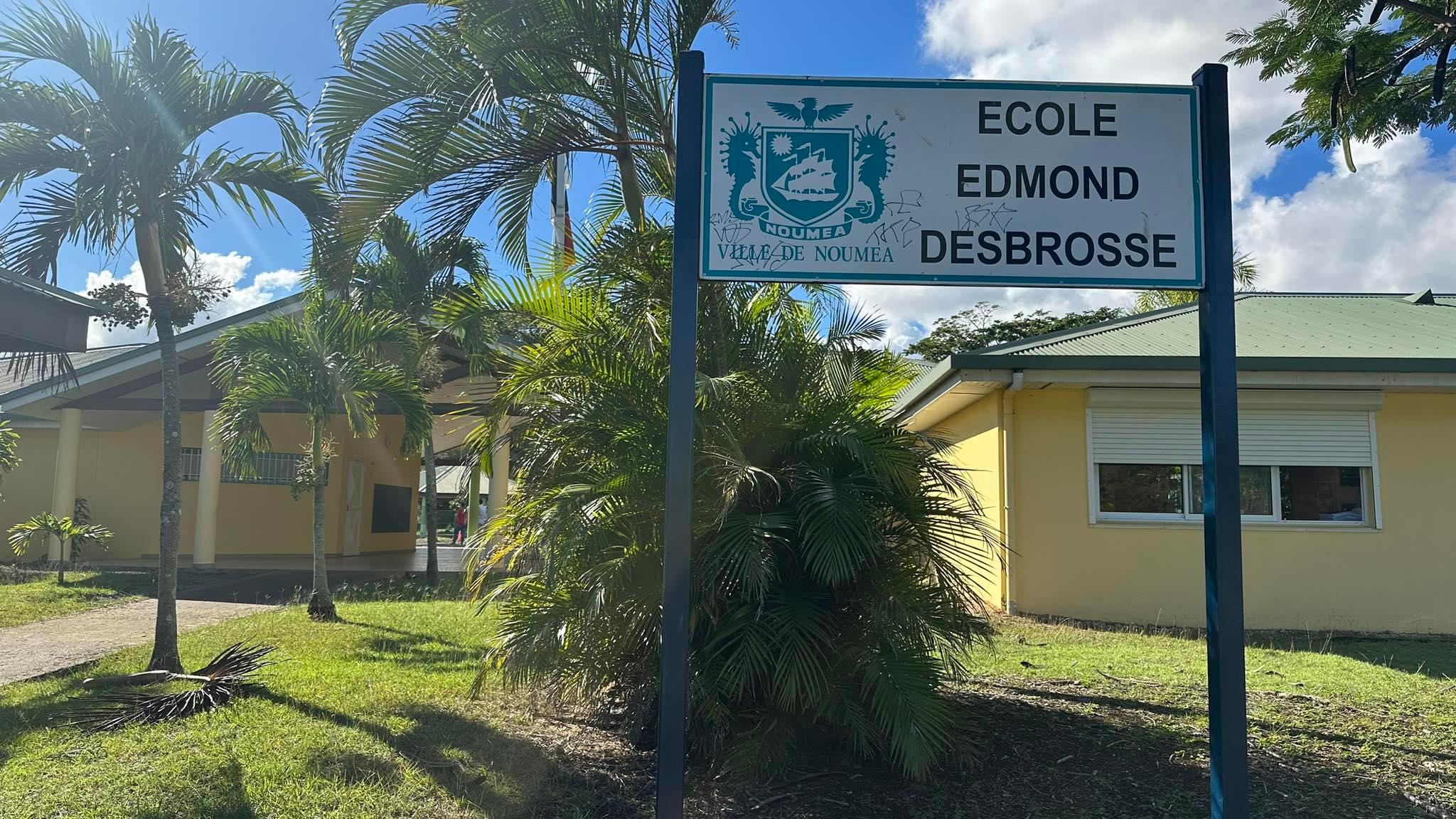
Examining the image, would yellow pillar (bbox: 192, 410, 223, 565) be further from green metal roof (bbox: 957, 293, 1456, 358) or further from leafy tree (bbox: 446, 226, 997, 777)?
green metal roof (bbox: 957, 293, 1456, 358)

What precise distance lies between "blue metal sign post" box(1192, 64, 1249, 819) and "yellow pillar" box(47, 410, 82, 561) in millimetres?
17221

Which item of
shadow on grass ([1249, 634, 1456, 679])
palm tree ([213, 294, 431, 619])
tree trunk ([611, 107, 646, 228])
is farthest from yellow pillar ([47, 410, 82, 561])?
shadow on grass ([1249, 634, 1456, 679])

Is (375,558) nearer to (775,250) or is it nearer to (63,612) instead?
(63,612)

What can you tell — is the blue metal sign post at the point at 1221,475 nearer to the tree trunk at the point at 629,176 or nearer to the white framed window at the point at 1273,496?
the tree trunk at the point at 629,176

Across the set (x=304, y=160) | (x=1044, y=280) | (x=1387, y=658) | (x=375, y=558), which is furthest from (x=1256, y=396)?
(x=375, y=558)

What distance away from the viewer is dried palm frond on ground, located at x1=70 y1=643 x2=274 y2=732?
17.9 ft

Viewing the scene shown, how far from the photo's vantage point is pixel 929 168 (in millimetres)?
3729

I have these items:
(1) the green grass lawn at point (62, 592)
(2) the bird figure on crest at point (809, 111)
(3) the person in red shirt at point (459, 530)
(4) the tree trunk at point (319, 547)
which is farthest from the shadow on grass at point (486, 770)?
(3) the person in red shirt at point (459, 530)

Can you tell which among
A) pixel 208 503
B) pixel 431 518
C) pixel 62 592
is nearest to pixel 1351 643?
pixel 431 518

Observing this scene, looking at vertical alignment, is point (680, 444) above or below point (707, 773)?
above

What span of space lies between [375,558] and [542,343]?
15569 mm

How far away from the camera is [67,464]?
50.7 feet

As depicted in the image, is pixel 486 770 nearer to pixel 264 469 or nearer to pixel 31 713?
pixel 31 713

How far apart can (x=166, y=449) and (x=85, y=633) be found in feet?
12.5
